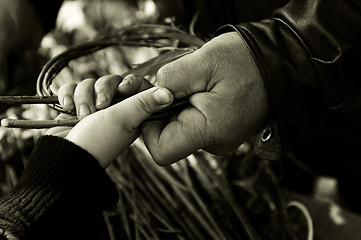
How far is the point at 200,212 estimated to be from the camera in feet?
2.41

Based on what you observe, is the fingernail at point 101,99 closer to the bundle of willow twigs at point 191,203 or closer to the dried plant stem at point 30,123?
the dried plant stem at point 30,123

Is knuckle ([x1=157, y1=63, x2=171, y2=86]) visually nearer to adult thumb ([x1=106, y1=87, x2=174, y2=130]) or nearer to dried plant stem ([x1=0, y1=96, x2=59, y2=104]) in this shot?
adult thumb ([x1=106, y1=87, x2=174, y2=130])

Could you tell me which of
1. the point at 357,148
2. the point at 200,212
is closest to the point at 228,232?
the point at 200,212

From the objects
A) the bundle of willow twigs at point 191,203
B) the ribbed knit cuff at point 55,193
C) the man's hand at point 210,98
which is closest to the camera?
the ribbed knit cuff at point 55,193

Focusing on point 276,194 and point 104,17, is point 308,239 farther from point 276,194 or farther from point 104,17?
point 104,17

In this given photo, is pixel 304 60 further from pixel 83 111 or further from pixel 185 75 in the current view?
pixel 83 111

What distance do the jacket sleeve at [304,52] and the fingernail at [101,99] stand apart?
21 centimetres

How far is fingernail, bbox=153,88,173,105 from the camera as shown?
535 millimetres

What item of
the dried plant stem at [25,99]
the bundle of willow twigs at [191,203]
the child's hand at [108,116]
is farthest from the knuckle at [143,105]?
the bundle of willow twigs at [191,203]

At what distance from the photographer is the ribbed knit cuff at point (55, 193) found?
1.52 ft

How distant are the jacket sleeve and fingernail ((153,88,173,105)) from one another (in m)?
0.14

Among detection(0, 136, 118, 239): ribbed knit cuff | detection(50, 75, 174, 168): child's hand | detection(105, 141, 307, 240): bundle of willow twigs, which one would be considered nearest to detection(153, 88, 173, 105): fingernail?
detection(50, 75, 174, 168): child's hand

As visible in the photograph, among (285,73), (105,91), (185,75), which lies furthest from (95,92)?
(285,73)

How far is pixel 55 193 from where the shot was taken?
0.48 metres
